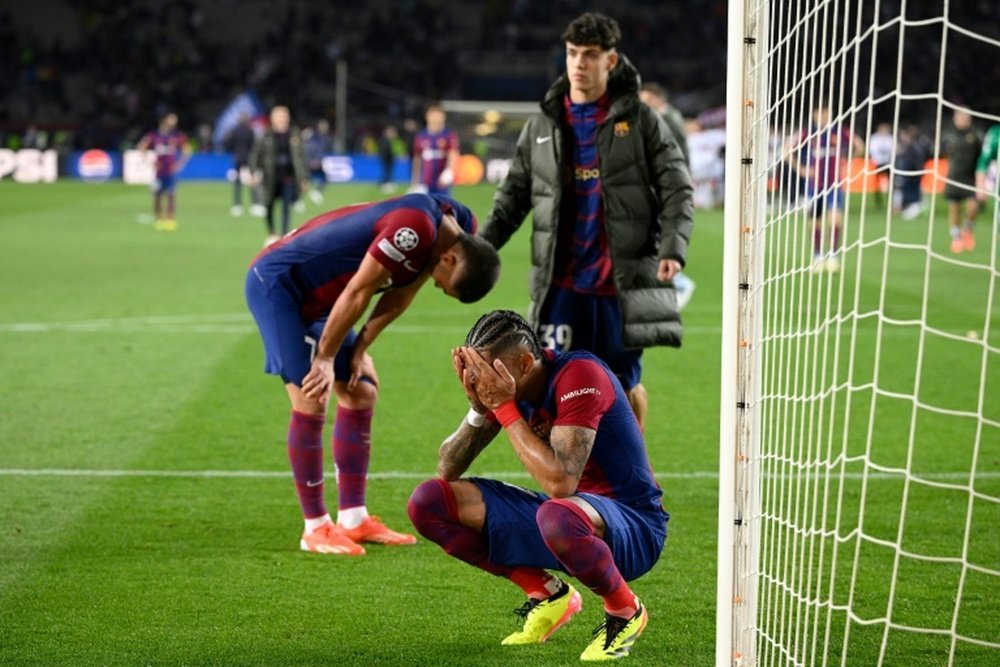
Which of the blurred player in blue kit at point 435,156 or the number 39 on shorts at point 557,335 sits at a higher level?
the blurred player in blue kit at point 435,156

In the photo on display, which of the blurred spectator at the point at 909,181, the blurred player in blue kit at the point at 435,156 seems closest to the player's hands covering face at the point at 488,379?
the blurred player in blue kit at the point at 435,156

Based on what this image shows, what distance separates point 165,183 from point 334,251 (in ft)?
61.9

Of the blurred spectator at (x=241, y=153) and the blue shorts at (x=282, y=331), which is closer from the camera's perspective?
the blue shorts at (x=282, y=331)

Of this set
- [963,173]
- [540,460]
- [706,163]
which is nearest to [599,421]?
[540,460]

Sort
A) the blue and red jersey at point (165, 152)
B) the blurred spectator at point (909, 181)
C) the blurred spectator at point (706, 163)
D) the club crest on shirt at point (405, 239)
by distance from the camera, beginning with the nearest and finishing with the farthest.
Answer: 1. the club crest on shirt at point (405, 239)
2. the blue and red jersey at point (165, 152)
3. the blurred spectator at point (909, 181)
4. the blurred spectator at point (706, 163)

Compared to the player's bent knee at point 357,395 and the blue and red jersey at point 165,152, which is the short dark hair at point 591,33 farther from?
the blue and red jersey at point 165,152

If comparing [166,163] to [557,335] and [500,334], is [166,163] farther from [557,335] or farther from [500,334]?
[500,334]

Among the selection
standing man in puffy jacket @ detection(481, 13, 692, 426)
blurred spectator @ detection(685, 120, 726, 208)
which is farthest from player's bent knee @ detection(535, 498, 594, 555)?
blurred spectator @ detection(685, 120, 726, 208)

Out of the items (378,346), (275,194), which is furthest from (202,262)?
(378,346)

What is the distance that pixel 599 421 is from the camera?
14.3 ft

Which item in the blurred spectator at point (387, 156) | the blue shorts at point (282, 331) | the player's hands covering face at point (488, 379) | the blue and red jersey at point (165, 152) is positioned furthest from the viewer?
the blurred spectator at point (387, 156)

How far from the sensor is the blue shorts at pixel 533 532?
4.48 m

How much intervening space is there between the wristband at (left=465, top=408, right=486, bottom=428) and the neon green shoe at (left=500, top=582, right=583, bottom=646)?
65 cm

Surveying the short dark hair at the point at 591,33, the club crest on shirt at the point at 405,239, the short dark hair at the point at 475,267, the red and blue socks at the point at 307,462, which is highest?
the short dark hair at the point at 591,33
